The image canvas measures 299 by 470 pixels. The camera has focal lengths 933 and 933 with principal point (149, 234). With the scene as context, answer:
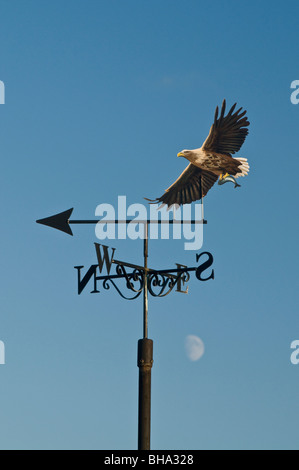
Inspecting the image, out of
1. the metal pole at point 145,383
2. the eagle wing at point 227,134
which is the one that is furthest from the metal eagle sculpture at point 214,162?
the metal pole at point 145,383

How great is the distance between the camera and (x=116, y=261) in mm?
10273

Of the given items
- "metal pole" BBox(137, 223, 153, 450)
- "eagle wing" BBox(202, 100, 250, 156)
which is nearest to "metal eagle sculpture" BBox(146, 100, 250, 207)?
"eagle wing" BBox(202, 100, 250, 156)

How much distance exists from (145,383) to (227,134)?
11.6 ft

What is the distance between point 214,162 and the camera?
11.5 m

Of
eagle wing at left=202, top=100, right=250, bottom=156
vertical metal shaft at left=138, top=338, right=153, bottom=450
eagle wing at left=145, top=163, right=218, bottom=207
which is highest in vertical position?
eagle wing at left=202, top=100, right=250, bottom=156

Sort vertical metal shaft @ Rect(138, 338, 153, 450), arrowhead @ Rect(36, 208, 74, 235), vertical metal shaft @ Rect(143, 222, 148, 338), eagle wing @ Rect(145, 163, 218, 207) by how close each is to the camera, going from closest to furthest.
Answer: vertical metal shaft @ Rect(138, 338, 153, 450) < vertical metal shaft @ Rect(143, 222, 148, 338) < arrowhead @ Rect(36, 208, 74, 235) < eagle wing @ Rect(145, 163, 218, 207)

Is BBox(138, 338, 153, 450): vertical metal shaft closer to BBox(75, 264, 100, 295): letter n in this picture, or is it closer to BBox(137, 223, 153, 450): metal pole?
BBox(137, 223, 153, 450): metal pole

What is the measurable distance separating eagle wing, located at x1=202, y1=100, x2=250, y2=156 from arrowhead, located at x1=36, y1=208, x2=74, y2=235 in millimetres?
1911

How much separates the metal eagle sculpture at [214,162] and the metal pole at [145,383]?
2023 mm

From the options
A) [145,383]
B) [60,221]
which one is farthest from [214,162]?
[145,383]

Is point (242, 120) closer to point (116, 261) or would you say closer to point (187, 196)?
point (187, 196)

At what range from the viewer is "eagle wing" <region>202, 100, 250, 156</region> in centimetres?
1151

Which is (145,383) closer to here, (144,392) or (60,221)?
(144,392)
